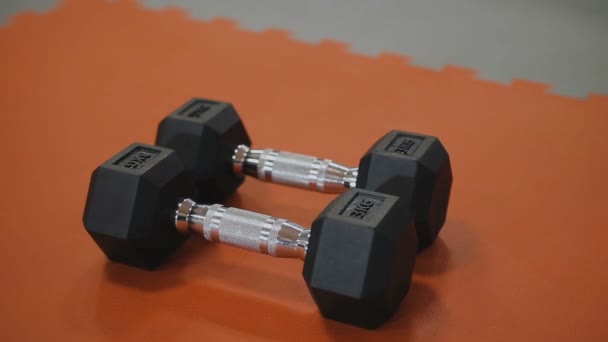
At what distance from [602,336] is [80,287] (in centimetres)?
A: 137

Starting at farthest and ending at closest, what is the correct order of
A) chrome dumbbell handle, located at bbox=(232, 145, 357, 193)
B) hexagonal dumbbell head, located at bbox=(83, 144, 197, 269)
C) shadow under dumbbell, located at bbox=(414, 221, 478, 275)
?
chrome dumbbell handle, located at bbox=(232, 145, 357, 193) < shadow under dumbbell, located at bbox=(414, 221, 478, 275) < hexagonal dumbbell head, located at bbox=(83, 144, 197, 269)

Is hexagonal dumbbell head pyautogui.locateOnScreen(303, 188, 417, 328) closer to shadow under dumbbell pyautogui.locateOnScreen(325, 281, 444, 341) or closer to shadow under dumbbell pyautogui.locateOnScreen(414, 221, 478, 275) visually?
shadow under dumbbell pyautogui.locateOnScreen(325, 281, 444, 341)

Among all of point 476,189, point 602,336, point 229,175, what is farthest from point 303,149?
point 602,336

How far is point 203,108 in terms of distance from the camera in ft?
7.55

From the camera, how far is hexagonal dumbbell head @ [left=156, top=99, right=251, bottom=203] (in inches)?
84.9

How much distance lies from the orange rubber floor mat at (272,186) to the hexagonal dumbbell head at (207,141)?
0.49ft

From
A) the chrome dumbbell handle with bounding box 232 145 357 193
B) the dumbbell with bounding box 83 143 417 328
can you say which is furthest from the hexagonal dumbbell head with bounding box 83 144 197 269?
the chrome dumbbell handle with bounding box 232 145 357 193

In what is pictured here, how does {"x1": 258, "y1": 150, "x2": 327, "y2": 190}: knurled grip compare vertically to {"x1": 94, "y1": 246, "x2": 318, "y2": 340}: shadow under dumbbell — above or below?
above

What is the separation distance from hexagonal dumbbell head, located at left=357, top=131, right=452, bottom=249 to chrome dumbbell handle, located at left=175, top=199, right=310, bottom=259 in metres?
0.26

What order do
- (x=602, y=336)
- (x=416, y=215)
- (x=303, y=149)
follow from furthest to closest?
1. (x=303, y=149)
2. (x=416, y=215)
3. (x=602, y=336)

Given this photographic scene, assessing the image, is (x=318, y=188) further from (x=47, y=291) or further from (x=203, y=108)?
(x=47, y=291)

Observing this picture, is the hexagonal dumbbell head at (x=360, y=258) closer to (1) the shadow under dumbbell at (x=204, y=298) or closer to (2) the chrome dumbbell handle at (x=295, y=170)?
(1) the shadow under dumbbell at (x=204, y=298)

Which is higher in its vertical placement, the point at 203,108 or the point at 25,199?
the point at 203,108

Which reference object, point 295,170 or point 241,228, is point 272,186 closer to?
point 295,170
